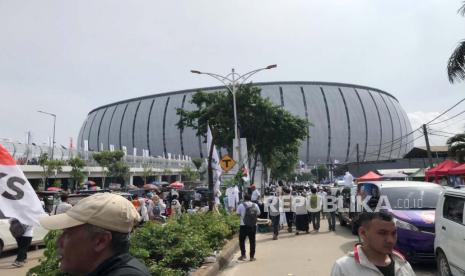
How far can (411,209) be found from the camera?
10.0 metres

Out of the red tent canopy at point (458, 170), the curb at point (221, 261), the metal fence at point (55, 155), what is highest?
the metal fence at point (55, 155)

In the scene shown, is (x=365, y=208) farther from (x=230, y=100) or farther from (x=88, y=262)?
(x=230, y=100)

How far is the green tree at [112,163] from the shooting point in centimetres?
5591

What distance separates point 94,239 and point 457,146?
107 ft

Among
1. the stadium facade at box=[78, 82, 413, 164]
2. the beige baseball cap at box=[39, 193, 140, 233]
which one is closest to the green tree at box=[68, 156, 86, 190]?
the beige baseball cap at box=[39, 193, 140, 233]

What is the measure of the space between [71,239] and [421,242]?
8054 mm

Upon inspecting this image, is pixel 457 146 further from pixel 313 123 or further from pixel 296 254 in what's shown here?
pixel 313 123

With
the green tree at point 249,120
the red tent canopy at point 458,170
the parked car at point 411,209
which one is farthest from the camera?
the green tree at point 249,120

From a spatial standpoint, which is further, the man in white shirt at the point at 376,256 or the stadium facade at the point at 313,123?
the stadium facade at the point at 313,123

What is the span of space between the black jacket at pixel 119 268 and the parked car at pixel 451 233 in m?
5.51

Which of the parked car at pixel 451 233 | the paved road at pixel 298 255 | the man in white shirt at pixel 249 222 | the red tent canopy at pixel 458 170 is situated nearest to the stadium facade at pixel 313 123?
the red tent canopy at pixel 458 170

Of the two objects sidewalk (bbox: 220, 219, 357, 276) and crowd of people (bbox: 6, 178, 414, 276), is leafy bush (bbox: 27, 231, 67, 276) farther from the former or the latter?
sidewalk (bbox: 220, 219, 357, 276)

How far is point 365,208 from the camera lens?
12.3 m

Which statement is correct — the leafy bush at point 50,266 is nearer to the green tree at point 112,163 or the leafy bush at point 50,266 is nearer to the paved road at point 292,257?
the paved road at point 292,257
